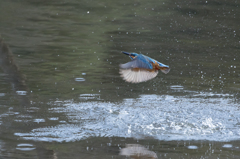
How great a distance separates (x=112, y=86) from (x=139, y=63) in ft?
5.96

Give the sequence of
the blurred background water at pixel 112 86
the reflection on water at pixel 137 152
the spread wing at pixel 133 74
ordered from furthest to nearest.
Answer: the spread wing at pixel 133 74, the blurred background water at pixel 112 86, the reflection on water at pixel 137 152

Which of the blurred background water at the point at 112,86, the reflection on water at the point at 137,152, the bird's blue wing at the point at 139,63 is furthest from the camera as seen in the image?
the bird's blue wing at the point at 139,63

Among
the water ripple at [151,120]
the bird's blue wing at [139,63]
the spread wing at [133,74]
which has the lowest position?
the water ripple at [151,120]

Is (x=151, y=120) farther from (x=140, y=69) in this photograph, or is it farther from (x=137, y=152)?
(x=137, y=152)

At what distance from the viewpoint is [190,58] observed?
26.4 feet

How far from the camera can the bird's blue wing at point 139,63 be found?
14.5 feet

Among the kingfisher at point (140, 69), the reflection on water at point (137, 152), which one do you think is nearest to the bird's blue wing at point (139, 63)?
the kingfisher at point (140, 69)

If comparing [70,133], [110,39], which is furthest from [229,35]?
[70,133]

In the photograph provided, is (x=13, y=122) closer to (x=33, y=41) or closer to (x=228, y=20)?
(x=33, y=41)

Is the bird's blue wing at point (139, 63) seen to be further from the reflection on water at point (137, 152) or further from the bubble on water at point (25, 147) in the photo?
the bubble on water at point (25, 147)

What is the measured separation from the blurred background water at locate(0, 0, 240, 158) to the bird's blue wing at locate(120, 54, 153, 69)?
672 millimetres

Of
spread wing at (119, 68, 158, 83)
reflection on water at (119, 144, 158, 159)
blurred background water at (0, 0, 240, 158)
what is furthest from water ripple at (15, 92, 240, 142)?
spread wing at (119, 68, 158, 83)

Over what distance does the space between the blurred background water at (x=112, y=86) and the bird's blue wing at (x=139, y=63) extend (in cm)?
67

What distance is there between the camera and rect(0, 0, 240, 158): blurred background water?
4.31 meters
